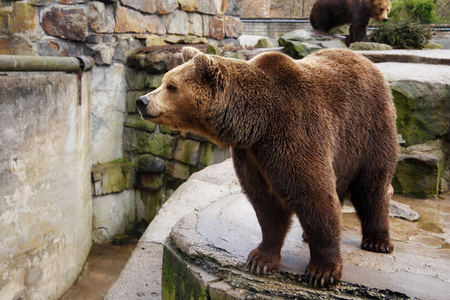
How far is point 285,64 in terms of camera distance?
8.70 ft

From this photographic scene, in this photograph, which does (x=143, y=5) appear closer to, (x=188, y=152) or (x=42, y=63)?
(x=188, y=152)

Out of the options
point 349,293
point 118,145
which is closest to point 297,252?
point 349,293

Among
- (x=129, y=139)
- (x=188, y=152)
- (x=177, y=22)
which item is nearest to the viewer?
(x=188, y=152)

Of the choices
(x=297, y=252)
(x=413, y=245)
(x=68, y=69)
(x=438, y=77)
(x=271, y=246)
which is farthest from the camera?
(x=68, y=69)

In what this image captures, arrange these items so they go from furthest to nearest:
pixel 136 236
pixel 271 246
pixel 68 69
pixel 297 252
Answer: pixel 136 236 < pixel 68 69 < pixel 297 252 < pixel 271 246

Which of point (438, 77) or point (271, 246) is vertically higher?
point (438, 77)

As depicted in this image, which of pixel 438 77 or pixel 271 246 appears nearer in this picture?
pixel 271 246

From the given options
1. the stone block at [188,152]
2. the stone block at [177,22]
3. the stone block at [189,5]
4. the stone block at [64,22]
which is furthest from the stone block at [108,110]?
the stone block at [189,5]

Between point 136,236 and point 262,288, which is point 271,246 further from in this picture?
point 136,236

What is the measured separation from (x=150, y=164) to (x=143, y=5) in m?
2.25

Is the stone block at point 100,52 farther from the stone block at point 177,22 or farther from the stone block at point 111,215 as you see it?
the stone block at point 111,215

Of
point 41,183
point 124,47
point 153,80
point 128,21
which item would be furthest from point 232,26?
point 41,183

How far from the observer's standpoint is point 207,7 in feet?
27.0

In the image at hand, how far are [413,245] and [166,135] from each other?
3900mm
